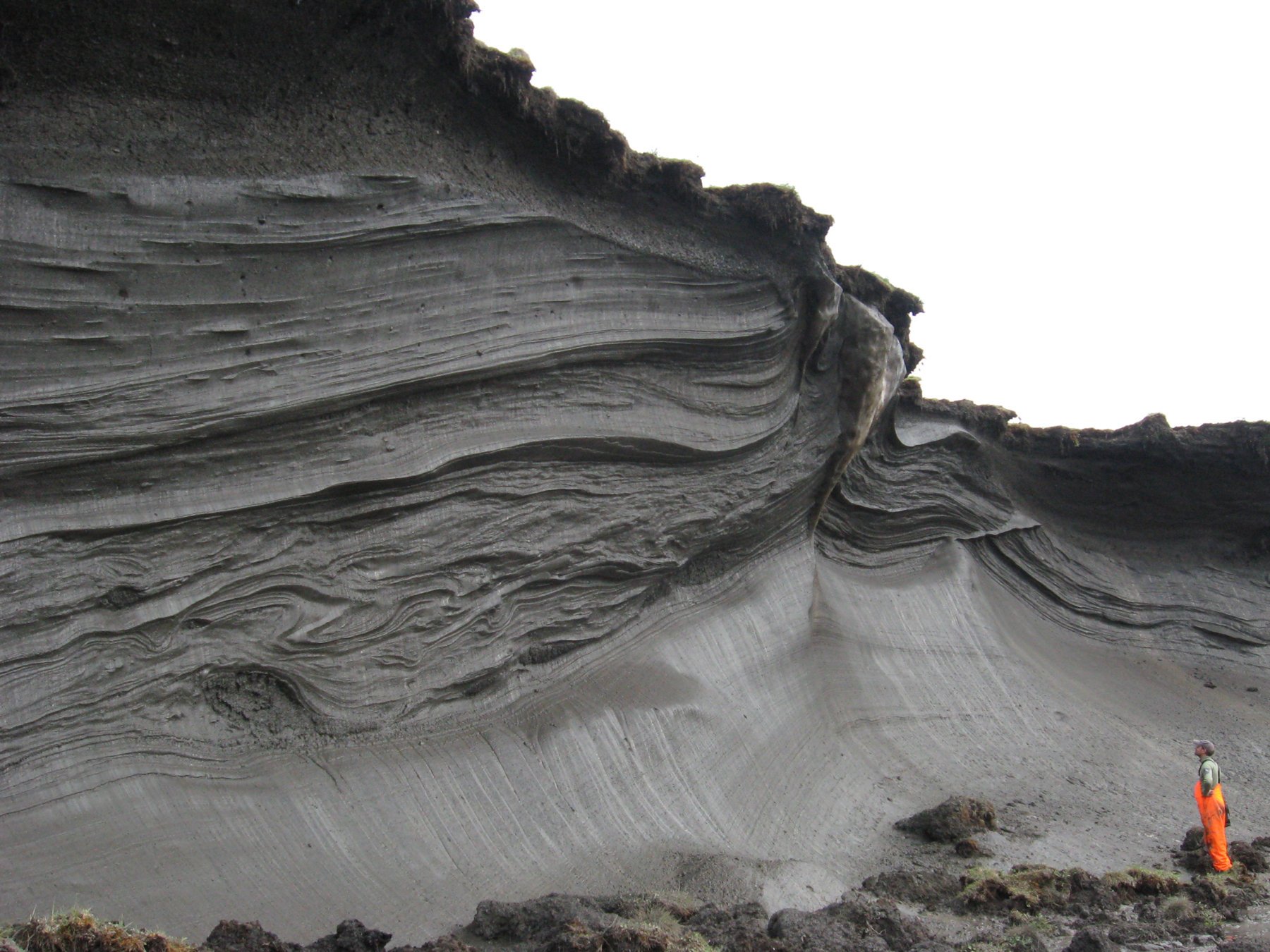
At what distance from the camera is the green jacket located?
7965mm

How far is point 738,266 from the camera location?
9438mm

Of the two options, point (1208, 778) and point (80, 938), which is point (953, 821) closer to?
point (1208, 778)

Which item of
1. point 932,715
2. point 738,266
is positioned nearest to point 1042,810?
point 932,715

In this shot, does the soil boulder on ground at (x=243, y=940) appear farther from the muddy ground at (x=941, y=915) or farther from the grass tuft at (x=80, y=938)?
the grass tuft at (x=80, y=938)

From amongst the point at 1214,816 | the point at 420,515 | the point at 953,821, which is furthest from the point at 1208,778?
the point at 420,515

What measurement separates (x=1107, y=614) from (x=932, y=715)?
3758mm

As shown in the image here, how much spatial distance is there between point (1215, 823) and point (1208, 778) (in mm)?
321

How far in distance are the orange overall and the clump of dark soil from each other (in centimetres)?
148

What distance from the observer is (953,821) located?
8023 millimetres

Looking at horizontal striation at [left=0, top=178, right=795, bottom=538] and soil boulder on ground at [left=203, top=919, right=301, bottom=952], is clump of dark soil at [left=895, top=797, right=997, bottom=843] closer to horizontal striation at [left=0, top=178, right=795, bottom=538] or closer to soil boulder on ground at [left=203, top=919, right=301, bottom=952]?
horizontal striation at [left=0, top=178, right=795, bottom=538]

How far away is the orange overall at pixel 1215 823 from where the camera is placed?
7.92 metres

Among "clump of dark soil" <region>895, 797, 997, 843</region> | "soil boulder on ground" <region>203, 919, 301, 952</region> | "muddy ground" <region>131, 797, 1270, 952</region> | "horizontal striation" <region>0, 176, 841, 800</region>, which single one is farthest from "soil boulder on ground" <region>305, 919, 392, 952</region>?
"clump of dark soil" <region>895, 797, 997, 843</region>

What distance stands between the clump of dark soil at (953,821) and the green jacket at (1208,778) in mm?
1493

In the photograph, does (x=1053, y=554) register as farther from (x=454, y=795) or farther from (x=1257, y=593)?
(x=454, y=795)
